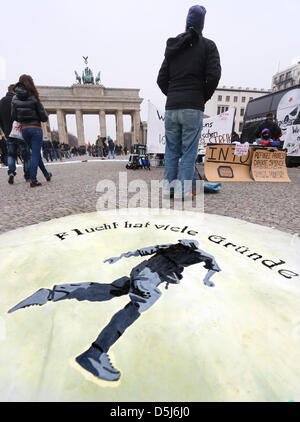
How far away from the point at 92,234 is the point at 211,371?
1.13m

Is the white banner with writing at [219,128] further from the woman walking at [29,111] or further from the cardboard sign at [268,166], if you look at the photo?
the woman walking at [29,111]

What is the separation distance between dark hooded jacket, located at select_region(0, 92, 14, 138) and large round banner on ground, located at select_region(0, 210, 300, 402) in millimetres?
3568

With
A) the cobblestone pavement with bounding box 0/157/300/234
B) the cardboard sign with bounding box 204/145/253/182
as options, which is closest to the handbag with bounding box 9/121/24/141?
the cobblestone pavement with bounding box 0/157/300/234

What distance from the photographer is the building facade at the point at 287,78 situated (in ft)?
Answer: 163

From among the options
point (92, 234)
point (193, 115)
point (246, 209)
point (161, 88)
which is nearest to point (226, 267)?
point (92, 234)

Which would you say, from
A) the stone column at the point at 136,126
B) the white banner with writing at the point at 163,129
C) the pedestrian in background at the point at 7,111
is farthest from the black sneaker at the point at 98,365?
the stone column at the point at 136,126

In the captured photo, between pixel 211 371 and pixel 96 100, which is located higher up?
pixel 96 100

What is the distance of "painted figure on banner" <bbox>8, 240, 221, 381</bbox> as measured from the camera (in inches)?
25.2

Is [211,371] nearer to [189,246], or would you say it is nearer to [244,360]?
[244,360]

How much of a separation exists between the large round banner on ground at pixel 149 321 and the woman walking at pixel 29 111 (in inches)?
105

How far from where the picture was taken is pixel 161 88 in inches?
112

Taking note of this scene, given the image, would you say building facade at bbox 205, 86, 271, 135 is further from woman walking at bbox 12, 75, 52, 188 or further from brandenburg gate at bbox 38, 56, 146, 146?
woman walking at bbox 12, 75, 52, 188

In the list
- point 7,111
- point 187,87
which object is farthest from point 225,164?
point 7,111
